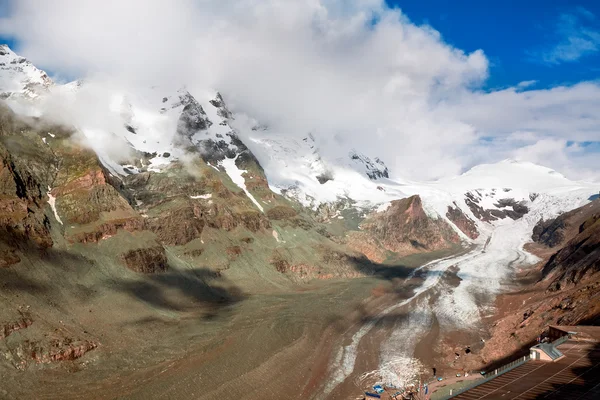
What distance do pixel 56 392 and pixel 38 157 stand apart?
56.8m

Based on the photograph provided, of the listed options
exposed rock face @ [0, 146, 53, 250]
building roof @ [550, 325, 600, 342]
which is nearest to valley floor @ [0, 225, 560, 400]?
exposed rock face @ [0, 146, 53, 250]

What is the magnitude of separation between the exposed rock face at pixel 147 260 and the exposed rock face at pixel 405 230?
311ft

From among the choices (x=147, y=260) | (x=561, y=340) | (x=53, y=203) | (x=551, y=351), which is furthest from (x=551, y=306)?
(x=53, y=203)

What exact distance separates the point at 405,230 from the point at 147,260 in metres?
123

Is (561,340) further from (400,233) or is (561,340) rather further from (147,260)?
(400,233)

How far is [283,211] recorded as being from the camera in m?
138

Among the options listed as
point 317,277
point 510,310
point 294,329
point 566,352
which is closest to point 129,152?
point 317,277

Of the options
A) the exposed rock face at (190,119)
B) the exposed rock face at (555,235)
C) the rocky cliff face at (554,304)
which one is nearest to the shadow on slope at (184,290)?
the rocky cliff face at (554,304)

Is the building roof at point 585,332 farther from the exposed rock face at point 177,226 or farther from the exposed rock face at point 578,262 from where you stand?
the exposed rock face at point 177,226

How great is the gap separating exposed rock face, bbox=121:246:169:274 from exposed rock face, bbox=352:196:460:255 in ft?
311

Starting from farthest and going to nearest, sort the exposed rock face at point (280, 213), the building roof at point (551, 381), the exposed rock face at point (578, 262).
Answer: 1. the exposed rock face at point (280, 213)
2. the exposed rock face at point (578, 262)
3. the building roof at point (551, 381)

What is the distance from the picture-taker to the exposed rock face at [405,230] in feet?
Answer: 563

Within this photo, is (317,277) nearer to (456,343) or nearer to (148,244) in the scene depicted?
(148,244)

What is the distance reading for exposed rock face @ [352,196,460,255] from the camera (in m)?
172
